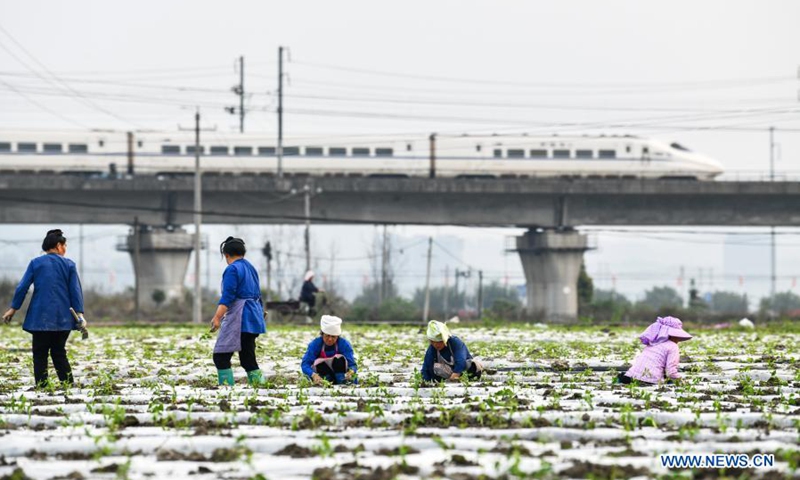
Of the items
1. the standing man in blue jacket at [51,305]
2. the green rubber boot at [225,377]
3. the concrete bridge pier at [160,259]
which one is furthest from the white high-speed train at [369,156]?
the green rubber boot at [225,377]

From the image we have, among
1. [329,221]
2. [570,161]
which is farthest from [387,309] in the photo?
[570,161]

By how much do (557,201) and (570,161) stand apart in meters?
5.19

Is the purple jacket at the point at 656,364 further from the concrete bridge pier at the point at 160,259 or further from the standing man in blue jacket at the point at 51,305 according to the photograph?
the concrete bridge pier at the point at 160,259

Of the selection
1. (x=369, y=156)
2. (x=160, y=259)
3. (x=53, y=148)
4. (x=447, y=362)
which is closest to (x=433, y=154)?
(x=369, y=156)

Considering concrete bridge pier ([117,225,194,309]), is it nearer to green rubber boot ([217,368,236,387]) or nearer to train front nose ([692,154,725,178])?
train front nose ([692,154,725,178])

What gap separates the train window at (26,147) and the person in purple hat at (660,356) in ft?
176

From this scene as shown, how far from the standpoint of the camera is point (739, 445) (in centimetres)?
876

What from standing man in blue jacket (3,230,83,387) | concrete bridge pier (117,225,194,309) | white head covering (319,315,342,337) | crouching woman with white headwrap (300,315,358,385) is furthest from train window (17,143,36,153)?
white head covering (319,315,342,337)

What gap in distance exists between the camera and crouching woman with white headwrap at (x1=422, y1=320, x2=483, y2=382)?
1384 centimetres

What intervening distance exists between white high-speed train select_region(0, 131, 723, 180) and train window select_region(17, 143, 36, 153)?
51 mm

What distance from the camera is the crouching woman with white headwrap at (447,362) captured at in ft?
45.4

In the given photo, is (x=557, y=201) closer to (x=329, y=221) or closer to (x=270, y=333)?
(x=329, y=221)

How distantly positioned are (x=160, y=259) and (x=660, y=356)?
48.1 m

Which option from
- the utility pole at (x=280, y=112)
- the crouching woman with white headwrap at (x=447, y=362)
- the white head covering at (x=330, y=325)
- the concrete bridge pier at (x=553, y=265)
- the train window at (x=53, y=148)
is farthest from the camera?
the train window at (x=53, y=148)
